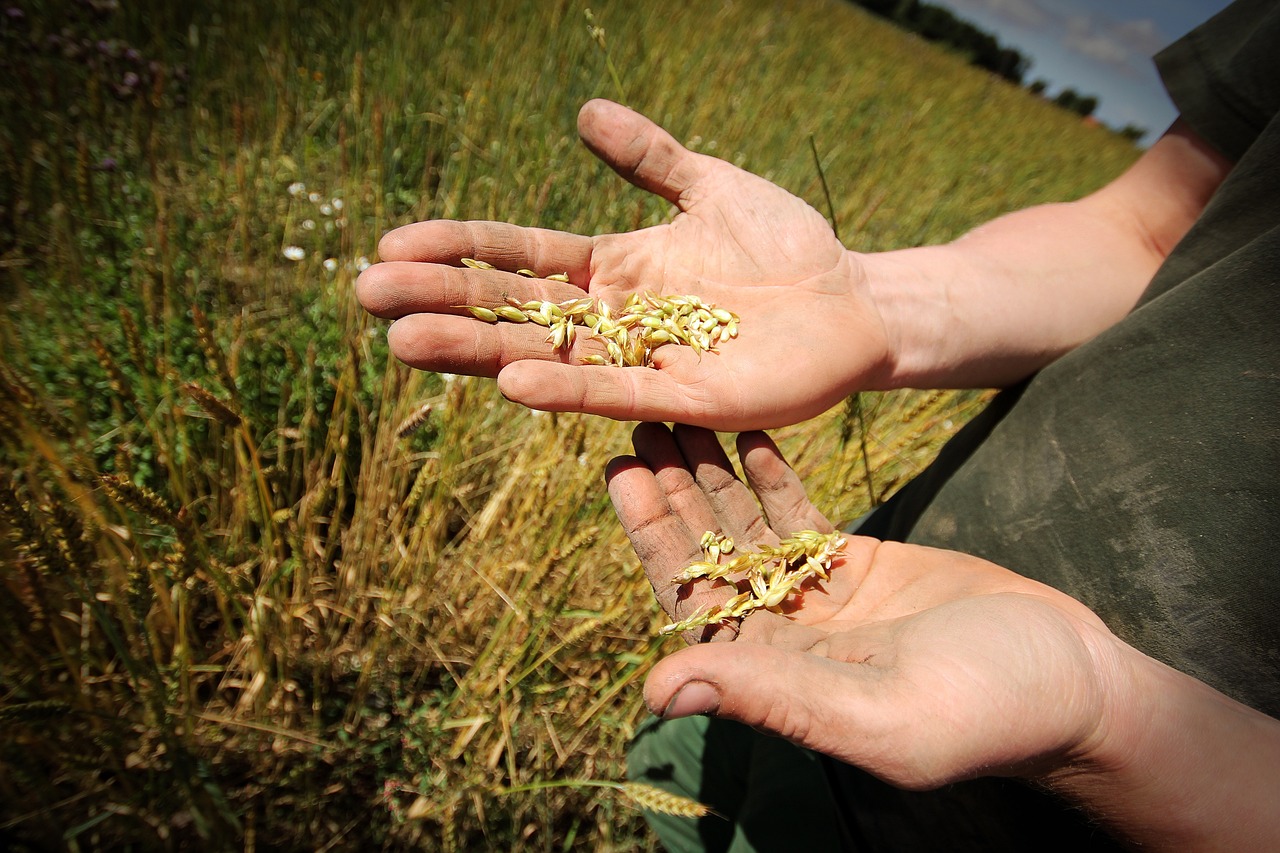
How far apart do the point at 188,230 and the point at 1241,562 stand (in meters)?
3.00

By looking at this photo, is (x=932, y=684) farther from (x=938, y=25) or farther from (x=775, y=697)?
(x=938, y=25)

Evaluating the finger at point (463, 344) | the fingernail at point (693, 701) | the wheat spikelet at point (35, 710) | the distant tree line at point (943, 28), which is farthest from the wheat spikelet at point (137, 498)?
the distant tree line at point (943, 28)

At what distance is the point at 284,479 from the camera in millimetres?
1712

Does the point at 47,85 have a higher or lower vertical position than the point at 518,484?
higher

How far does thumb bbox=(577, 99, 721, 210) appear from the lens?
142 centimetres

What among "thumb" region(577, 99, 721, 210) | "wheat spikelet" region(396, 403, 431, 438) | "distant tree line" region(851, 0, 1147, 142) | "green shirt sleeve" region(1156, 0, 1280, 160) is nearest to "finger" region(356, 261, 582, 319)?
"wheat spikelet" region(396, 403, 431, 438)

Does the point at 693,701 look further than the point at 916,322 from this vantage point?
No

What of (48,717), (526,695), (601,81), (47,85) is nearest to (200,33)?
(47,85)

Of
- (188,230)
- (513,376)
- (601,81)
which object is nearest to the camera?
(513,376)

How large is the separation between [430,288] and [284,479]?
0.88 meters

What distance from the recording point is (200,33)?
120 inches

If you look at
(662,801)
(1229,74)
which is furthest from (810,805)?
(1229,74)

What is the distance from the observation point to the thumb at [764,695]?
0.78 m

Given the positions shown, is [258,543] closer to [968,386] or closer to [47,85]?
[968,386]
